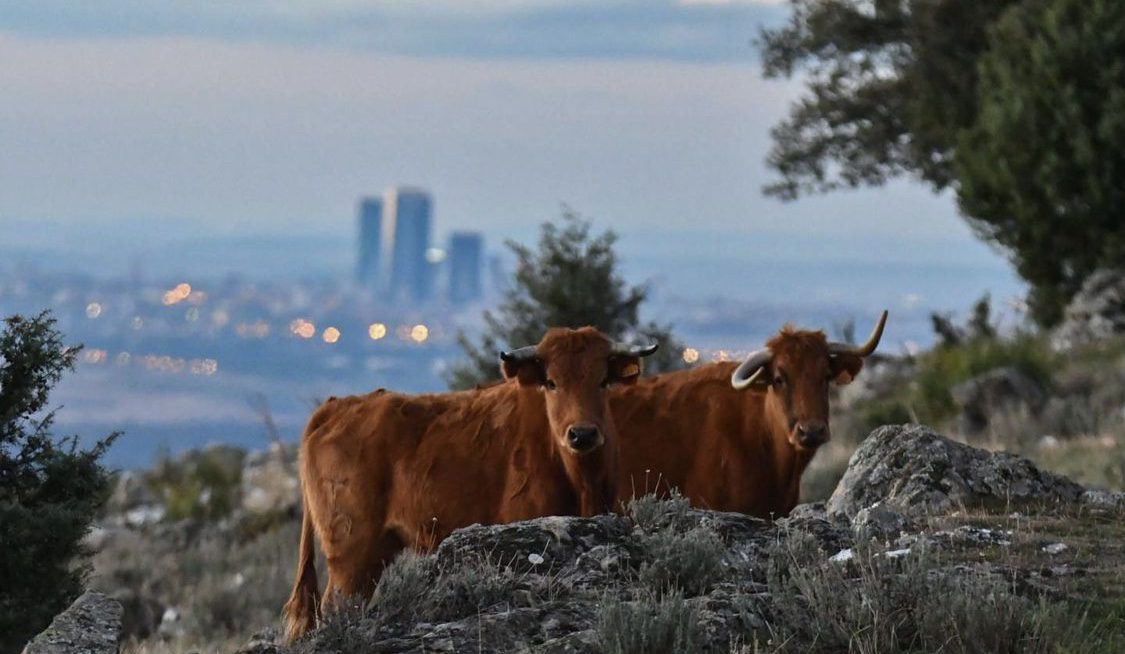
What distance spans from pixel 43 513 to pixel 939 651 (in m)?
5.27

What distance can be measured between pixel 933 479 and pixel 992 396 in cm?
1327

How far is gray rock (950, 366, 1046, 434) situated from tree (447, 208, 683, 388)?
12.6 ft

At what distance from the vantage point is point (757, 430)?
1159 centimetres

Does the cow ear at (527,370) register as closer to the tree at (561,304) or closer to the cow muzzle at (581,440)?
the cow muzzle at (581,440)

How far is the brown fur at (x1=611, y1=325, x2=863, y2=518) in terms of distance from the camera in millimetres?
11328

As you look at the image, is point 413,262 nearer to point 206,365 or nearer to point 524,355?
point 206,365

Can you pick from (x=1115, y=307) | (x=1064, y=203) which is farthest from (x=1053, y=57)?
(x=1115, y=307)

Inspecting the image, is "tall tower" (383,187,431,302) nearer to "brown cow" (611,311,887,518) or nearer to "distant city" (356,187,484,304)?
"distant city" (356,187,484,304)

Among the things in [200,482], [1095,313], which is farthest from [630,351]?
[200,482]

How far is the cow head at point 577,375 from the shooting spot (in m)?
9.86

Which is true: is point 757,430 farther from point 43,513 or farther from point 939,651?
point 939,651

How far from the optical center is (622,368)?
10414mm

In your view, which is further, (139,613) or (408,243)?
(408,243)

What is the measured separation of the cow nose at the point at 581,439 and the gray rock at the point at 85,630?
11.8 ft
